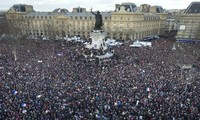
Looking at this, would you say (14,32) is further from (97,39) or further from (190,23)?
(190,23)

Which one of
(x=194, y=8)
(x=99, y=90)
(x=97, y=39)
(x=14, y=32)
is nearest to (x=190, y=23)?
(x=194, y=8)

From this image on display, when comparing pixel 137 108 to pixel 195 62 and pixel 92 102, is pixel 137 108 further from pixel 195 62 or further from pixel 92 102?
pixel 195 62

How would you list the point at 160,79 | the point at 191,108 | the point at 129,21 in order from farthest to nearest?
the point at 129,21 → the point at 160,79 → the point at 191,108

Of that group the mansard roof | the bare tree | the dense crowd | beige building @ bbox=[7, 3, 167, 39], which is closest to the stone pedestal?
the dense crowd

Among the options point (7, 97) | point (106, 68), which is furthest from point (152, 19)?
point (7, 97)

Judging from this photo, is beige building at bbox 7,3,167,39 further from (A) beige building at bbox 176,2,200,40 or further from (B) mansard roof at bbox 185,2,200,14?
(B) mansard roof at bbox 185,2,200,14
